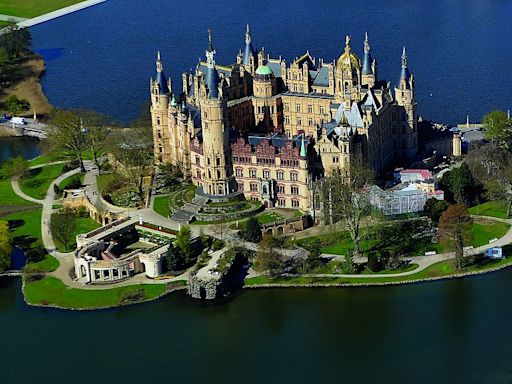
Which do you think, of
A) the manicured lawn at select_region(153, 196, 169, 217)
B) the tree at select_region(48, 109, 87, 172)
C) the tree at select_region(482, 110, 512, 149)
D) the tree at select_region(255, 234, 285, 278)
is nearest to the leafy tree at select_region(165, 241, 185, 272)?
the tree at select_region(255, 234, 285, 278)

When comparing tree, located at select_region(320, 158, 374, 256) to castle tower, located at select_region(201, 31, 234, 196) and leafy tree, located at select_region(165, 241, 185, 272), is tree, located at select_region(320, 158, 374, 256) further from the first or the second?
leafy tree, located at select_region(165, 241, 185, 272)

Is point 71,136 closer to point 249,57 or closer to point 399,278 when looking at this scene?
point 249,57

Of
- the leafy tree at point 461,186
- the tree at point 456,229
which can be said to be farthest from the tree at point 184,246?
the leafy tree at point 461,186

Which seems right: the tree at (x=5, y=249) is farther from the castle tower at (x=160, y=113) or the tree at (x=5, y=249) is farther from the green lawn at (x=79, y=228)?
the castle tower at (x=160, y=113)

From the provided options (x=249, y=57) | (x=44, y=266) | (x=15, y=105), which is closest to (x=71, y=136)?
(x=249, y=57)

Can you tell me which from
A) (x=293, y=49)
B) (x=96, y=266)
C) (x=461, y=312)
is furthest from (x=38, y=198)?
(x=293, y=49)

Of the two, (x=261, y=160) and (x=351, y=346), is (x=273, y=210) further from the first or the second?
(x=351, y=346)

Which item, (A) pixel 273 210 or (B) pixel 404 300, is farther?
(A) pixel 273 210
